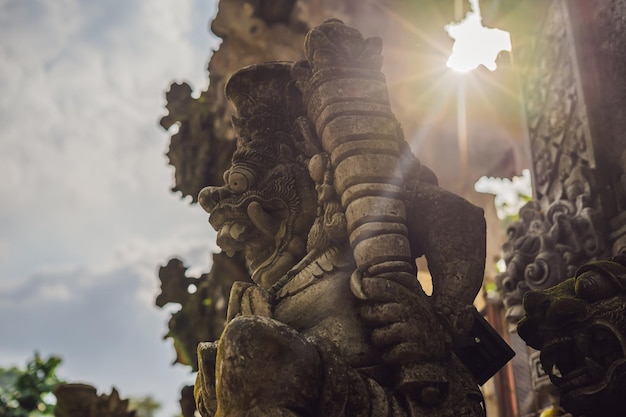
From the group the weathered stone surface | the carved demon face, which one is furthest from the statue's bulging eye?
the weathered stone surface

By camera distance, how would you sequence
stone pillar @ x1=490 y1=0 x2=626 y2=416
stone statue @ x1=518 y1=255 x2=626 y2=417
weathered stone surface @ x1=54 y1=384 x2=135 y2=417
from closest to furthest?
stone statue @ x1=518 y1=255 x2=626 y2=417 → stone pillar @ x1=490 y1=0 x2=626 y2=416 → weathered stone surface @ x1=54 y1=384 x2=135 y2=417

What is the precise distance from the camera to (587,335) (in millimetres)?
2684

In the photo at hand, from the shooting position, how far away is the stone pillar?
3910 millimetres

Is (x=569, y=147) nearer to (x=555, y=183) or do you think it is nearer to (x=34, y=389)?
(x=555, y=183)

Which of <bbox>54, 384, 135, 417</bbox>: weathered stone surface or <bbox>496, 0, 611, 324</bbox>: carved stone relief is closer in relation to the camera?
<bbox>496, 0, 611, 324</bbox>: carved stone relief

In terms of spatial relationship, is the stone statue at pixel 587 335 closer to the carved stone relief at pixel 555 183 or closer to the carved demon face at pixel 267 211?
the carved demon face at pixel 267 211

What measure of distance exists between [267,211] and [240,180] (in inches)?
7.3

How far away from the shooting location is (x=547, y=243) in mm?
4184

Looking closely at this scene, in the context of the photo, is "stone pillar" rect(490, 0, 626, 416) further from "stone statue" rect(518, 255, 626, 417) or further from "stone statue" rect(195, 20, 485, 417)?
"stone statue" rect(195, 20, 485, 417)

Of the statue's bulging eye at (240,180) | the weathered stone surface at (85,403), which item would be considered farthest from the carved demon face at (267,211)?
the weathered stone surface at (85,403)

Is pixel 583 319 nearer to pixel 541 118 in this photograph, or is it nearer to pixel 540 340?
pixel 540 340

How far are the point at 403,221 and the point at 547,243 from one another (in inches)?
68.4

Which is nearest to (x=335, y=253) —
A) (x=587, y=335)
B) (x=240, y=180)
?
(x=240, y=180)

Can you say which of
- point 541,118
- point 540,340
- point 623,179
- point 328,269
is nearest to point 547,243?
point 623,179
